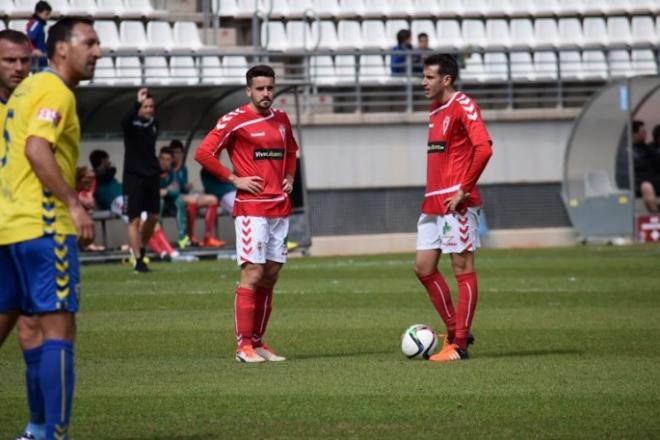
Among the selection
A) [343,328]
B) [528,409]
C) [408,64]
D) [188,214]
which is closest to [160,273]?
[188,214]

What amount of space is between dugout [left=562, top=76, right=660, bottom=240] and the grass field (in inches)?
297

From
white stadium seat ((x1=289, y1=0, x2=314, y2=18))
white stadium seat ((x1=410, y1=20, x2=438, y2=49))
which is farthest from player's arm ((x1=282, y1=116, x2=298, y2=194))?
white stadium seat ((x1=410, y1=20, x2=438, y2=49))

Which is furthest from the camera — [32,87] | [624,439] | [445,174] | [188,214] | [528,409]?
[188,214]

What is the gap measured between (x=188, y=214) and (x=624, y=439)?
627 inches

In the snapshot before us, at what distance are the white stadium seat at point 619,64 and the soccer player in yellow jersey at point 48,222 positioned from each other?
21.5 metres

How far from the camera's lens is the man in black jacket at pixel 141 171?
59.8ft

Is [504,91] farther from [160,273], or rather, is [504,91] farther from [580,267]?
[160,273]

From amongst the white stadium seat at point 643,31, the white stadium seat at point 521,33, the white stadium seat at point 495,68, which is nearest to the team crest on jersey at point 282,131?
the white stadium seat at point 495,68

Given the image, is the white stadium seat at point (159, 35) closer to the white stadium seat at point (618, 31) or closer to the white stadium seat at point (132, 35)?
the white stadium seat at point (132, 35)

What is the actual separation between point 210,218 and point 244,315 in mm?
12111

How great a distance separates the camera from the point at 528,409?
7.62m

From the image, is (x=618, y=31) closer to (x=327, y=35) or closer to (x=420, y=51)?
(x=327, y=35)

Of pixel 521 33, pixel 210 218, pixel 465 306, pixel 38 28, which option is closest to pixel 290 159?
pixel 465 306

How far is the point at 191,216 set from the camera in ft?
72.8
